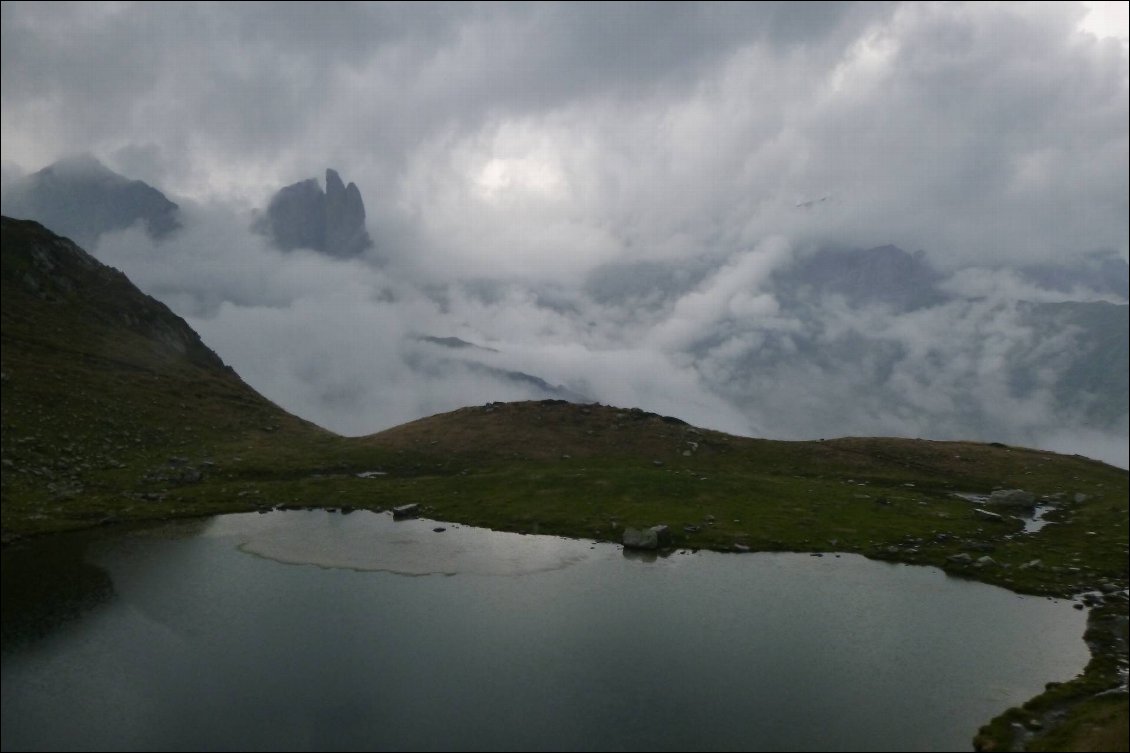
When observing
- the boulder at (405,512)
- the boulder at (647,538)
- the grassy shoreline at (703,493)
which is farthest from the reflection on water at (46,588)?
the boulder at (647,538)

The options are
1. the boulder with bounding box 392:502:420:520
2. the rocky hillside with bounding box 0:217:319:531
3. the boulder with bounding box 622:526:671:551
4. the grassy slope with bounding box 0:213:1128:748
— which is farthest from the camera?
the rocky hillside with bounding box 0:217:319:531

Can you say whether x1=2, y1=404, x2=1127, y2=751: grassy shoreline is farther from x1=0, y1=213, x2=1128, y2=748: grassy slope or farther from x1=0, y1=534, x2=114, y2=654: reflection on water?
x1=0, y1=534, x2=114, y2=654: reflection on water

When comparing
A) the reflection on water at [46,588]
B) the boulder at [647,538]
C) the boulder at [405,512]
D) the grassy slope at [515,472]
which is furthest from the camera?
the boulder at [405,512]

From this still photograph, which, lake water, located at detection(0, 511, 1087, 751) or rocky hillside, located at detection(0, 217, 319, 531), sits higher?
rocky hillside, located at detection(0, 217, 319, 531)

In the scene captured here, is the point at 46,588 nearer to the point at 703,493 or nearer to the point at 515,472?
the point at 515,472

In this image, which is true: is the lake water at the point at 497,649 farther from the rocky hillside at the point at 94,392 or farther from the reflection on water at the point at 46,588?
the rocky hillside at the point at 94,392

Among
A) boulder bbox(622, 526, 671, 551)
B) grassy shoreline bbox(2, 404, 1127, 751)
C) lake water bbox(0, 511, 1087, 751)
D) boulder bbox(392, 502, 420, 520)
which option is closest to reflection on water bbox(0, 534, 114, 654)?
lake water bbox(0, 511, 1087, 751)
